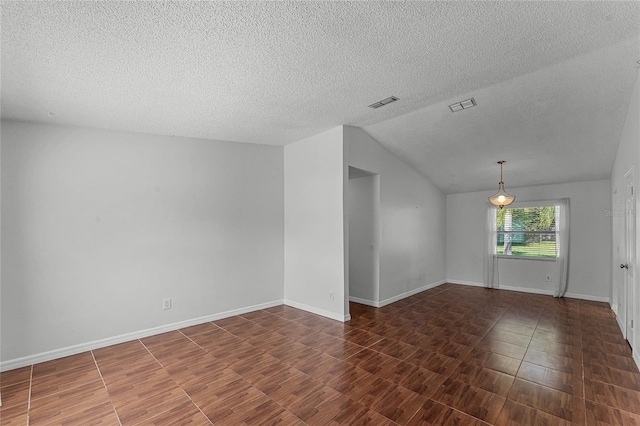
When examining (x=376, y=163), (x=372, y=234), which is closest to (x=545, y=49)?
(x=376, y=163)

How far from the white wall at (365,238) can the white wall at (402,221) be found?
0.34 feet

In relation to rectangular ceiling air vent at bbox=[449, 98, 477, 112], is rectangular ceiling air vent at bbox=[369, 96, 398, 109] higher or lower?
lower

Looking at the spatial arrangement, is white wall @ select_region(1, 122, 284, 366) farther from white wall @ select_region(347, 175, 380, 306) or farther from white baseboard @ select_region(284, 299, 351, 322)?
white wall @ select_region(347, 175, 380, 306)

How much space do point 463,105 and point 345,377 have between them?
336 centimetres

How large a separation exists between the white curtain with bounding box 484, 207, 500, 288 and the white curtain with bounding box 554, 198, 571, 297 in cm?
112

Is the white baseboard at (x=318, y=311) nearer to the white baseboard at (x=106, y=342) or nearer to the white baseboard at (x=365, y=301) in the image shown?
the white baseboard at (x=106, y=342)

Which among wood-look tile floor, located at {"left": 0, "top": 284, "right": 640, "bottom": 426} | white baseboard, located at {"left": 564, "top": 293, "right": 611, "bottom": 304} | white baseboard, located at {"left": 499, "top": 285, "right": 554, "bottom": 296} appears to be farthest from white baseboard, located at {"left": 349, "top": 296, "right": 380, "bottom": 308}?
white baseboard, located at {"left": 564, "top": 293, "right": 611, "bottom": 304}

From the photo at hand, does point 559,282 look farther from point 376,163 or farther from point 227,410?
point 227,410

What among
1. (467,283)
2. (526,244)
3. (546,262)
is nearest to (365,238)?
(467,283)

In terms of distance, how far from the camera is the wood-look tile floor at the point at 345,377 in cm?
226

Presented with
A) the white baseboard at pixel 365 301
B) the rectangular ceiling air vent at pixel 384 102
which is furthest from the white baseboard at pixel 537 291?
the rectangular ceiling air vent at pixel 384 102

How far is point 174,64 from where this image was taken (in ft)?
7.95

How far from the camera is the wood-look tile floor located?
2.26 metres

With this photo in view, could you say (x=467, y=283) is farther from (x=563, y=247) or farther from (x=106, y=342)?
(x=106, y=342)
